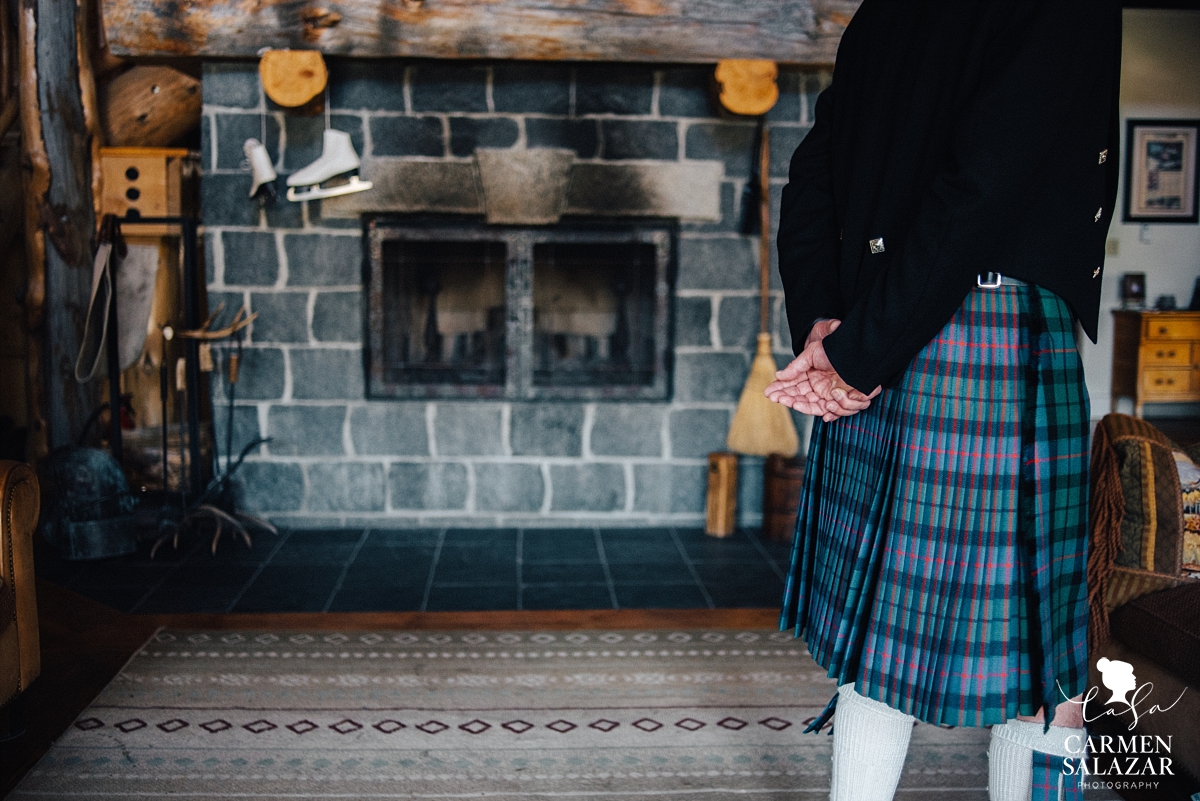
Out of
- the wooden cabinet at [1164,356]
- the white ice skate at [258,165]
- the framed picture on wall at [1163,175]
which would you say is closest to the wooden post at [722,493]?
the white ice skate at [258,165]

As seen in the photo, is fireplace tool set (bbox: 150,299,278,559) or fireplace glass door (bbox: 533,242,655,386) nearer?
fireplace tool set (bbox: 150,299,278,559)

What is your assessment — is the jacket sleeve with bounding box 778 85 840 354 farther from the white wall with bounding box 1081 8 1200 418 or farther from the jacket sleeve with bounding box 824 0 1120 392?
the white wall with bounding box 1081 8 1200 418

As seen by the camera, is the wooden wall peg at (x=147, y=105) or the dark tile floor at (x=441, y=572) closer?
the dark tile floor at (x=441, y=572)

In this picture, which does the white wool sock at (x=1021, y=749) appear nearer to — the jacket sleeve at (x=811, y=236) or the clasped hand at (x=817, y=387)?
the clasped hand at (x=817, y=387)

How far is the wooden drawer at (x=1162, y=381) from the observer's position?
20.2 ft

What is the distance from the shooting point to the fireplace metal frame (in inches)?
145

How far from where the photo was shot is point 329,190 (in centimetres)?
351

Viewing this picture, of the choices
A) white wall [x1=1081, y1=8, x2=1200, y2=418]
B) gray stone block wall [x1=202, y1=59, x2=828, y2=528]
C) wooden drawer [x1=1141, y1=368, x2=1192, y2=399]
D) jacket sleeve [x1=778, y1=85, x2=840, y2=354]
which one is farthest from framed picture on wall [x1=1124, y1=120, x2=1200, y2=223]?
jacket sleeve [x1=778, y1=85, x2=840, y2=354]

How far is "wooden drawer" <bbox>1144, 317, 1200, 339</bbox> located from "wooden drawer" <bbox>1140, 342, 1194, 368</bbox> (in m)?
0.05

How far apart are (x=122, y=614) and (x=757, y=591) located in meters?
1.89

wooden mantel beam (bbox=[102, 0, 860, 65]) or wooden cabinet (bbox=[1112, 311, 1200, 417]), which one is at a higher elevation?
wooden mantel beam (bbox=[102, 0, 860, 65])

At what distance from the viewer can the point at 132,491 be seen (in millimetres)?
3406

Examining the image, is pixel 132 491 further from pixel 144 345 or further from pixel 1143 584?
pixel 1143 584

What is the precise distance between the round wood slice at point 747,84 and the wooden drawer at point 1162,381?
3984mm
